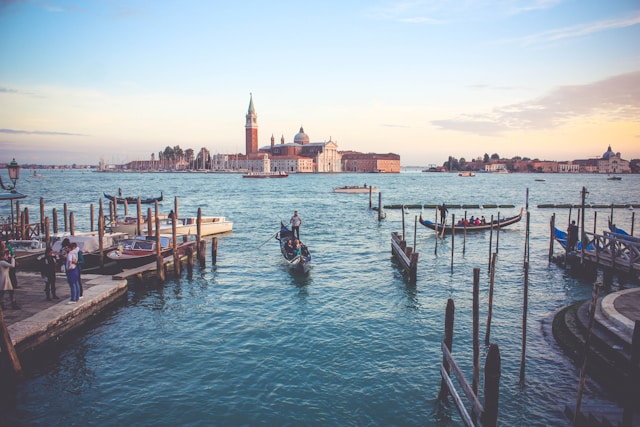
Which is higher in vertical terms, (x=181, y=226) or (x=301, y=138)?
(x=301, y=138)

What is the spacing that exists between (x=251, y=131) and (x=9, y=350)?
154476 millimetres

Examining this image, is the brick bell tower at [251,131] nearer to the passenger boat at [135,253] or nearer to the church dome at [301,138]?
the church dome at [301,138]

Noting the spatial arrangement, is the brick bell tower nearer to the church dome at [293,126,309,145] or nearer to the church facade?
the church facade

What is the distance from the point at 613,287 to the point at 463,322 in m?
6.12

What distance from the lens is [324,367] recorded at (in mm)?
8844

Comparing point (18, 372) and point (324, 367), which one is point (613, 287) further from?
point (18, 372)

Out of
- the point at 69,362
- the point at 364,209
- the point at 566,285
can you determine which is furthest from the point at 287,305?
the point at 364,209

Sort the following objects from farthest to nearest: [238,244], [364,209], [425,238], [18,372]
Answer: [364,209]
[425,238]
[238,244]
[18,372]

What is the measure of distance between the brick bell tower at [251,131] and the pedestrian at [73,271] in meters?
149

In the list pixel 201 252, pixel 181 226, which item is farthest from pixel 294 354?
pixel 181 226

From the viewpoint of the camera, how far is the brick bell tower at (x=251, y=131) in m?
155

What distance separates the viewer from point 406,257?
635 inches

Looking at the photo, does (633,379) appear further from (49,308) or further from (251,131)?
(251,131)

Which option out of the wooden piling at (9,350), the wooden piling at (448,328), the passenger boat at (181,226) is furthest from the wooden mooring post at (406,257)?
the wooden piling at (9,350)
